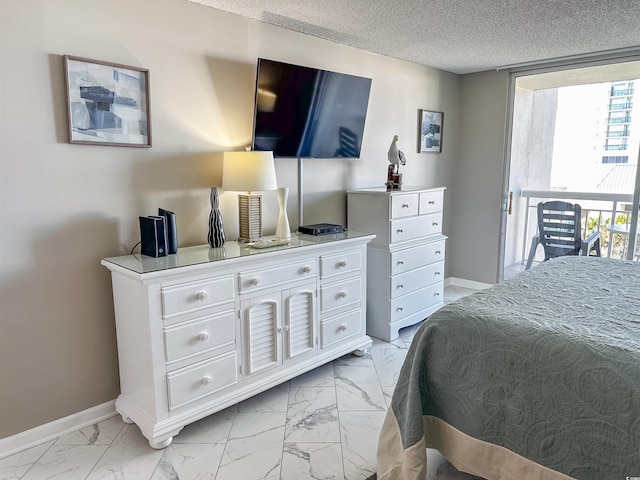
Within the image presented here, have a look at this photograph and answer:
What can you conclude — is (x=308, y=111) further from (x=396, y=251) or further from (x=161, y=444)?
(x=161, y=444)

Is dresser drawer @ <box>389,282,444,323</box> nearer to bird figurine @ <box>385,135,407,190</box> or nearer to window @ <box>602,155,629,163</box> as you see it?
bird figurine @ <box>385,135,407,190</box>

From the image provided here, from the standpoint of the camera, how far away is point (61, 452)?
6.98ft

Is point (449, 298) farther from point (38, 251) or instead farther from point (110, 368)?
point (38, 251)

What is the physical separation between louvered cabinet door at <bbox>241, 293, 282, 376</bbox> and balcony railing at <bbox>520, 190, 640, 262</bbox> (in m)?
3.42

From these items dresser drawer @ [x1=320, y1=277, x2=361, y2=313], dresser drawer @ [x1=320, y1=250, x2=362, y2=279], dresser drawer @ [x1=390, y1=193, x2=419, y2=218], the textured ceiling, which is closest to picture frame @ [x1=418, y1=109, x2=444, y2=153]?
the textured ceiling

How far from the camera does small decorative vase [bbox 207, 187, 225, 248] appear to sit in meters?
2.54

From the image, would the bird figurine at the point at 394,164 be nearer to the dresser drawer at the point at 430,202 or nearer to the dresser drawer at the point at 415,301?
the dresser drawer at the point at 430,202

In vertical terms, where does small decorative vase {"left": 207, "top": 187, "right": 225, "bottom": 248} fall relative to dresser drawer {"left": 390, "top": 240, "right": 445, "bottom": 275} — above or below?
above

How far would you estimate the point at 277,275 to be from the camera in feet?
8.37

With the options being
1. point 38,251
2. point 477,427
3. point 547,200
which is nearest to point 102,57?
point 38,251

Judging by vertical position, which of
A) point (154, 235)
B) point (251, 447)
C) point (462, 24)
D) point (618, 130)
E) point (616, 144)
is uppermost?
point (462, 24)

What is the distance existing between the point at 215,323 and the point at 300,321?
0.61m

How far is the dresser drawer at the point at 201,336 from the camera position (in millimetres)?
2115

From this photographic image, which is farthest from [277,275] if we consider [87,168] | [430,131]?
[430,131]
